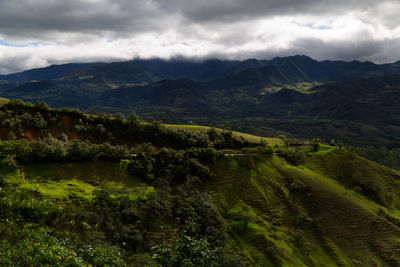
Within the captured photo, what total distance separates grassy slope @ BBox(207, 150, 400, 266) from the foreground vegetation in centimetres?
38

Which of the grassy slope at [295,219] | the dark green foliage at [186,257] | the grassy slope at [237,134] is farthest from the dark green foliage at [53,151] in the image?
the dark green foliage at [186,257]

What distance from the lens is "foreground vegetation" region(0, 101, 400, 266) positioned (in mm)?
47500

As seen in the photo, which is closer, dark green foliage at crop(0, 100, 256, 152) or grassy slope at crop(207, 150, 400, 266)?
grassy slope at crop(207, 150, 400, 266)

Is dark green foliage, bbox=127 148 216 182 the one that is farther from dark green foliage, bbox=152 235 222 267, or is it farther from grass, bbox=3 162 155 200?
dark green foliage, bbox=152 235 222 267

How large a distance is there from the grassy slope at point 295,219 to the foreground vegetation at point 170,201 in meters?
0.38

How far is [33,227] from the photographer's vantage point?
1887 inches

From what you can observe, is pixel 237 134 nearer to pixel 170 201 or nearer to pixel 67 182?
pixel 170 201

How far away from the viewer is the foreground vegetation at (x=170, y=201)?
156 feet

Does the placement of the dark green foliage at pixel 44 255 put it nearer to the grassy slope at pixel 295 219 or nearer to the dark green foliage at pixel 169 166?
the grassy slope at pixel 295 219

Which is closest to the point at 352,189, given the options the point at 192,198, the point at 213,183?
the point at 213,183

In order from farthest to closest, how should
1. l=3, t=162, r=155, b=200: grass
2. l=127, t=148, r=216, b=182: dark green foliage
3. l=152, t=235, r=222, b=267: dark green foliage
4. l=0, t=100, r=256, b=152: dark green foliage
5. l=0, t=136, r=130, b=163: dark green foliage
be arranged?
l=0, t=100, r=256, b=152: dark green foliage
l=127, t=148, r=216, b=182: dark green foliage
l=0, t=136, r=130, b=163: dark green foliage
l=3, t=162, r=155, b=200: grass
l=152, t=235, r=222, b=267: dark green foliage

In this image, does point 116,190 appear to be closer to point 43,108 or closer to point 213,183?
Result: point 213,183

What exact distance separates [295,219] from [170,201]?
4575 cm

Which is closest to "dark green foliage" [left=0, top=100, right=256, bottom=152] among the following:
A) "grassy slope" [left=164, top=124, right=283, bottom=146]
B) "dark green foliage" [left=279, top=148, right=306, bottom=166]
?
"grassy slope" [left=164, top=124, right=283, bottom=146]
